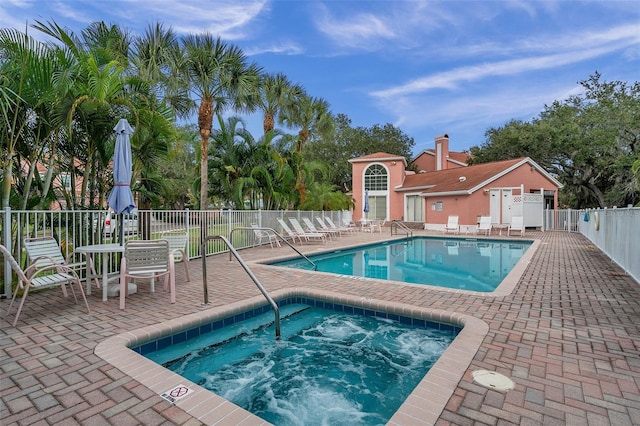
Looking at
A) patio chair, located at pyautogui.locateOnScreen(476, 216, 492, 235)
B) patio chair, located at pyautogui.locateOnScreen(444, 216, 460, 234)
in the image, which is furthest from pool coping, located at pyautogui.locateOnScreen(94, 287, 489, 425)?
patio chair, located at pyautogui.locateOnScreen(444, 216, 460, 234)

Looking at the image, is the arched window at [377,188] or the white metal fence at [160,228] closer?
the white metal fence at [160,228]

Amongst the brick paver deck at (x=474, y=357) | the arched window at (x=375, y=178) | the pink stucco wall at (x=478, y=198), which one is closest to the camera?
the brick paver deck at (x=474, y=357)

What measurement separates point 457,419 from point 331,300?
11.8 ft

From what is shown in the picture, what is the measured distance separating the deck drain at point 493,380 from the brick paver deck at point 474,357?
0.06 meters

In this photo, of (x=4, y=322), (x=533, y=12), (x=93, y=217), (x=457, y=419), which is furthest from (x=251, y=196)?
(x=457, y=419)

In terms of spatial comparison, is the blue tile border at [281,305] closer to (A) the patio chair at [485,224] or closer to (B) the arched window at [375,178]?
(A) the patio chair at [485,224]

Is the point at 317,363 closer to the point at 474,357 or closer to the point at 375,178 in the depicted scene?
the point at 474,357

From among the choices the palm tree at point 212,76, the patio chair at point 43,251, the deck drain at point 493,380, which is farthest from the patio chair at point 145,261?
the palm tree at point 212,76

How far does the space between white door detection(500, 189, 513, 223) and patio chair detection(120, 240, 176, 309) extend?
835 inches

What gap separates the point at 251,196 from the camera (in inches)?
647

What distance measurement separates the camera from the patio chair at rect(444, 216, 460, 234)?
21078mm

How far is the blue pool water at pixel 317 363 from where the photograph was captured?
3273 mm

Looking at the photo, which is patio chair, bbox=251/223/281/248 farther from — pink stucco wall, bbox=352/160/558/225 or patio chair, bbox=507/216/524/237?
pink stucco wall, bbox=352/160/558/225

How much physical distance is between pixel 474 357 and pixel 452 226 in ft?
61.9
